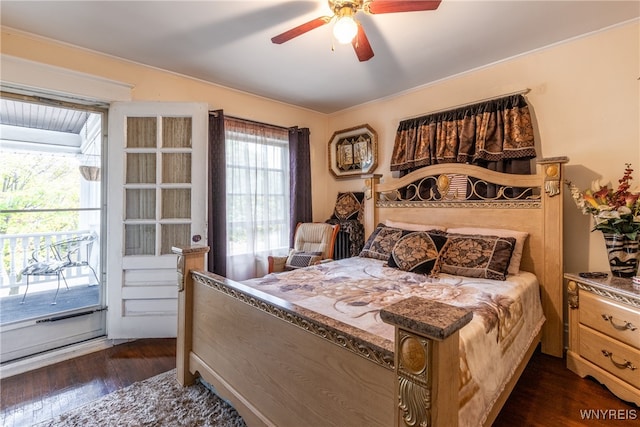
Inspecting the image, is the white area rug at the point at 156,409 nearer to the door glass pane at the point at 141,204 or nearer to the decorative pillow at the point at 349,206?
the door glass pane at the point at 141,204

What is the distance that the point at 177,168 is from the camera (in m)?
2.79

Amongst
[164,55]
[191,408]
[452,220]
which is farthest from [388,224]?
[164,55]

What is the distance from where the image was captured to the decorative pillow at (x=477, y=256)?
85.4 inches

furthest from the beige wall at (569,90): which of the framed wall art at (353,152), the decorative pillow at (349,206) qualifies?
the decorative pillow at (349,206)

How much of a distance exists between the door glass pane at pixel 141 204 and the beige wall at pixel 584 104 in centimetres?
336

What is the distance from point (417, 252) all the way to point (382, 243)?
0.53 metres

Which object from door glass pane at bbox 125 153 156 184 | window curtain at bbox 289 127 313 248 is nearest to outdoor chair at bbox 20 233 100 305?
door glass pane at bbox 125 153 156 184

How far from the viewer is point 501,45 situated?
2.45m

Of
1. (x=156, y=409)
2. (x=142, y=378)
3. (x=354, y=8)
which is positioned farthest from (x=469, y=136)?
(x=142, y=378)

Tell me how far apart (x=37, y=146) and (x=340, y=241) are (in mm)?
4077

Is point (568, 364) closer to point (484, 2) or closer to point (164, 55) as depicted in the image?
point (484, 2)

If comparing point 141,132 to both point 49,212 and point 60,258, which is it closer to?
point 49,212

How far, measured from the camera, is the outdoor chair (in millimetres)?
3443

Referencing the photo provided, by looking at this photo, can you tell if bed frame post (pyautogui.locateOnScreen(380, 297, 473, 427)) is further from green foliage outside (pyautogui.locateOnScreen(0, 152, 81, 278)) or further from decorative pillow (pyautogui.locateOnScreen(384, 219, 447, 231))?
green foliage outside (pyautogui.locateOnScreen(0, 152, 81, 278))
